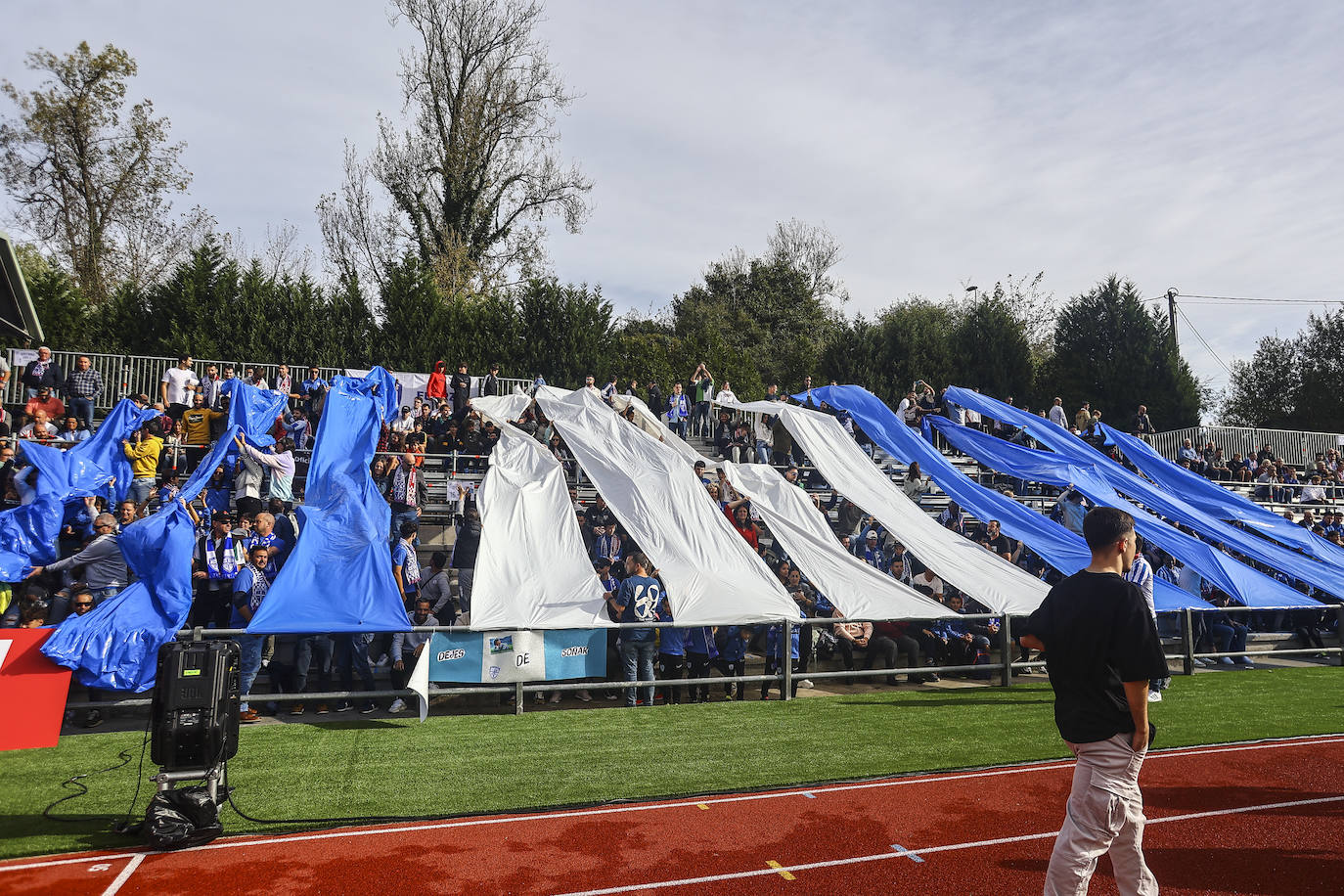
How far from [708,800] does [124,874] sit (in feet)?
13.7

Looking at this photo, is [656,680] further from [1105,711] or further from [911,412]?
[911,412]

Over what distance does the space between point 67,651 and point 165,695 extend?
3.92m

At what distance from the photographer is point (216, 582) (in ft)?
35.3

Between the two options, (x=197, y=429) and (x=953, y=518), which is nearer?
(x=197, y=429)

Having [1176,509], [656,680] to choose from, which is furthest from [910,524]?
[1176,509]

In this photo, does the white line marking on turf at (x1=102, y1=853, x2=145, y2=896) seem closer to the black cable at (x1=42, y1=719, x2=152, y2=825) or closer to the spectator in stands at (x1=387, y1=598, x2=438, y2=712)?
the black cable at (x1=42, y1=719, x2=152, y2=825)

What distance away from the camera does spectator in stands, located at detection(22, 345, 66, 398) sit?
16203 mm

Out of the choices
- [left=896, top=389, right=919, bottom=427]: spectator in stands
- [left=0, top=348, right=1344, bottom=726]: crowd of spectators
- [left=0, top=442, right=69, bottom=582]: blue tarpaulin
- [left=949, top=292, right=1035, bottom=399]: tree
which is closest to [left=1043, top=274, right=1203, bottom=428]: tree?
[left=949, top=292, right=1035, bottom=399]: tree

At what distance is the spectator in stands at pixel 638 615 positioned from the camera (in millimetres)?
11039

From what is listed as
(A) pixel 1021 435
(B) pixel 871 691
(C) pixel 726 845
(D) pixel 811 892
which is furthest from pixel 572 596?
(A) pixel 1021 435

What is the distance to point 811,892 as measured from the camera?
5340mm

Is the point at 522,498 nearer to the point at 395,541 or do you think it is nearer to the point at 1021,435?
the point at 395,541

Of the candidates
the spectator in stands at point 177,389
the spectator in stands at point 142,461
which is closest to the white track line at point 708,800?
the spectator in stands at point 142,461

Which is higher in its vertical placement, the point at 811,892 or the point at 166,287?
the point at 166,287
